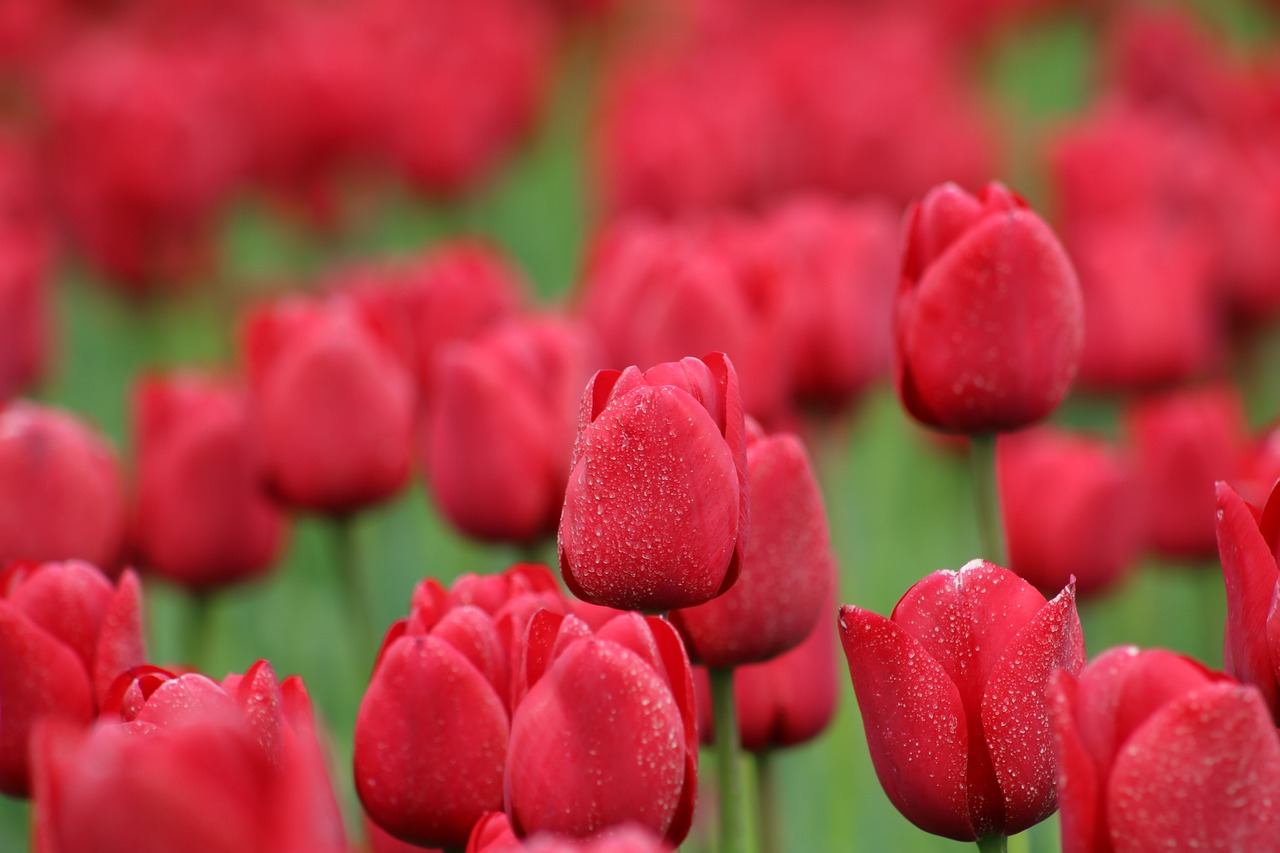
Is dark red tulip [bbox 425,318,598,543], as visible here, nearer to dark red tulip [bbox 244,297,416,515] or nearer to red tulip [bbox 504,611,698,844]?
dark red tulip [bbox 244,297,416,515]

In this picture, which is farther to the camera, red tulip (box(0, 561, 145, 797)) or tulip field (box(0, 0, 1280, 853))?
red tulip (box(0, 561, 145, 797))

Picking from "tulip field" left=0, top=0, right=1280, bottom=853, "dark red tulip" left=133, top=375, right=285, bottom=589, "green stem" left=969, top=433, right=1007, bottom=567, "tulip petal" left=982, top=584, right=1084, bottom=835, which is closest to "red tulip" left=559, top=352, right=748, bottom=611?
"tulip field" left=0, top=0, right=1280, bottom=853

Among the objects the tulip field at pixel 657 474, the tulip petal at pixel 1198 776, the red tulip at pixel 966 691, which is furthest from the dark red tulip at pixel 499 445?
the tulip petal at pixel 1198 776

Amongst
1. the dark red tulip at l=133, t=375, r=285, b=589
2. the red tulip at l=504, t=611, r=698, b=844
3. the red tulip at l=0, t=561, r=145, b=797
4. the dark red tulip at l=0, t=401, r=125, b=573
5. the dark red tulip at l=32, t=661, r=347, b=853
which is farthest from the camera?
the dark red tulip at l=133, t=375, r=285, b=589

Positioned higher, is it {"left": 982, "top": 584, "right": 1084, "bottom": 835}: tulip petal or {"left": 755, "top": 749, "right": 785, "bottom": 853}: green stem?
{"left": 982, "top": 584, "right": 1084, "bottom": 835}: tulip petal

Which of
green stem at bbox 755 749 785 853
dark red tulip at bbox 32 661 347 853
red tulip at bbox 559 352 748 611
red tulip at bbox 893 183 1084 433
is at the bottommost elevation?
green stem at bbox 755 749 785 853

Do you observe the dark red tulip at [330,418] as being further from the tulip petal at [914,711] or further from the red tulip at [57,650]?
the tulip petal at [914,711]

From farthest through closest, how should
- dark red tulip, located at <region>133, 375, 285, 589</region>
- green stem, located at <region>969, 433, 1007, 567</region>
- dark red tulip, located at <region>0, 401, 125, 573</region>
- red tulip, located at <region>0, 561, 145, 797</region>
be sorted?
1. dark red tulip, located at <region>133, 375, 285, 589</region>
2. dark red tulip, located at <region>0, 401, 125, 573</region>
3. green stem, located at <region>969, 433, 1007, 567</region>
4. red tulip, located at <region>0, 561, 145, 797</region>
